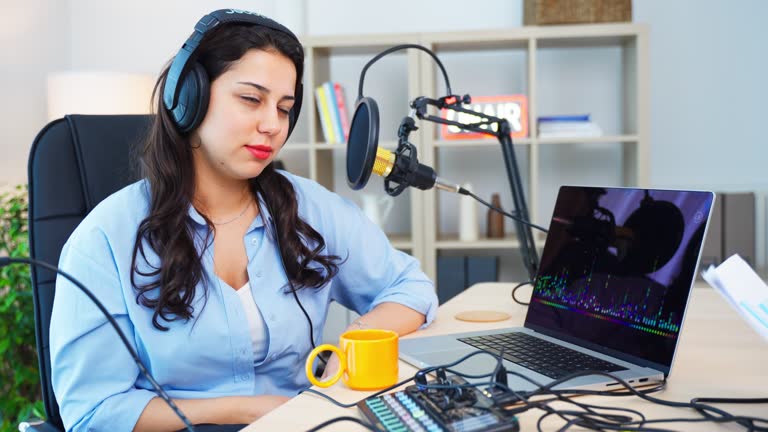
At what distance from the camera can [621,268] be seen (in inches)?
37.8

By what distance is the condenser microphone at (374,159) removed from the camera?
992 mm

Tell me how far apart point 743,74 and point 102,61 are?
2772mm

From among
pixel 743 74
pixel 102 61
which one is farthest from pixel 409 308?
pixel 102 61

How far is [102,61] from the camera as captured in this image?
300 centimetres

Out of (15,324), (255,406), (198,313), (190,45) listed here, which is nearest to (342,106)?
(15,324)

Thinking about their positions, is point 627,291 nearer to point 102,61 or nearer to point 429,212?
point 429,212

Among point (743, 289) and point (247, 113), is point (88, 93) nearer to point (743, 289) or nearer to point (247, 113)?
point (247, 113)

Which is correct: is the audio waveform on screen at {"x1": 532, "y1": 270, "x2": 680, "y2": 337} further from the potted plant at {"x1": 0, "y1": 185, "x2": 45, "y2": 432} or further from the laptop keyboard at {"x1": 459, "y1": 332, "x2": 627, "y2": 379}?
the potted plant at {"x1": 0, "y1": 185, "x2": 45, "y2": 432}

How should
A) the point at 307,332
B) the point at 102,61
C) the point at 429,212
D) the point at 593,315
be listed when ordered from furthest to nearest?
the point at 102,61 → the point at 429,212 → the point at 307,332 → the point at 593,315

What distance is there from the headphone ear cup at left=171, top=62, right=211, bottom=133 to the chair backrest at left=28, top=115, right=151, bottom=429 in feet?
0.59

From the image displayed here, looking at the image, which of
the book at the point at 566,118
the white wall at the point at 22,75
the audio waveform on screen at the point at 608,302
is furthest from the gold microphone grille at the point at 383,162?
the white wall at the point at 22,75

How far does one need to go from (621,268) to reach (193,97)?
0.74m

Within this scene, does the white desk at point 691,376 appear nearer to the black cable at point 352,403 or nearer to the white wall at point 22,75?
the black cable at point 352,403

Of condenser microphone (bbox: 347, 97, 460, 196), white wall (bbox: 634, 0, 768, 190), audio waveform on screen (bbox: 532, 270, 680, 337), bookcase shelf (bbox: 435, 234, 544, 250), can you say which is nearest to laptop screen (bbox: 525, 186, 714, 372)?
audio waveform on screen (bbox: 532, 270, 680, 337)
